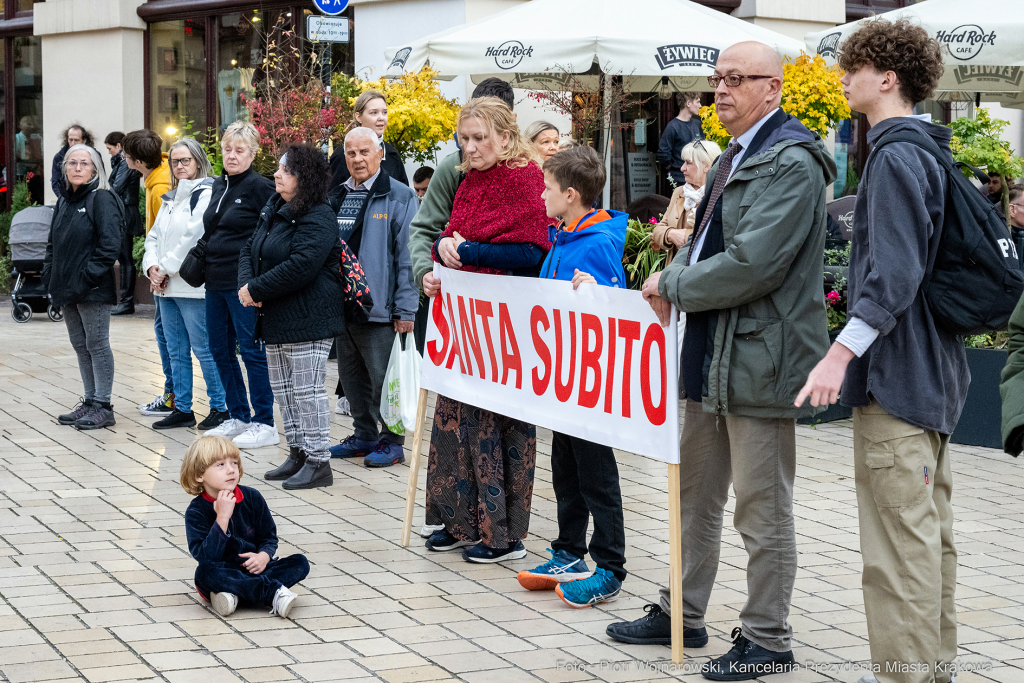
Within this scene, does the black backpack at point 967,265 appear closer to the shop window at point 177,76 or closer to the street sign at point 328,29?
the street sign at point 328,29

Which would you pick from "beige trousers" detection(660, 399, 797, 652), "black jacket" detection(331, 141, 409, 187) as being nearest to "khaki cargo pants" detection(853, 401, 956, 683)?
"beige trousers" detection(660, 399, 797, 652)

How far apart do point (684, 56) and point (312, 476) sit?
4473 millimetres

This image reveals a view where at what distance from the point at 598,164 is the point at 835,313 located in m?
4.35

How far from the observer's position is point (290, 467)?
7059mm

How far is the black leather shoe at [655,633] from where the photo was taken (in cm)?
438

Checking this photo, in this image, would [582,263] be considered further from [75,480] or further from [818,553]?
[75,480]

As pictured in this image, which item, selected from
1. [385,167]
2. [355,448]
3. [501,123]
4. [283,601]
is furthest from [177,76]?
[283,601]

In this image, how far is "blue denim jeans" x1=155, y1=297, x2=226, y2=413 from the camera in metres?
8.43

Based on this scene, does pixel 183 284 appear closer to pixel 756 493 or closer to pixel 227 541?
pixel 227 541

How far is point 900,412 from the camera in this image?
3.61 metres

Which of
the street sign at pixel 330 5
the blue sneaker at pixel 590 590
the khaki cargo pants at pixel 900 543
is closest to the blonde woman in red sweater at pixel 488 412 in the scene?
the blue sneaker at pixel 590 590

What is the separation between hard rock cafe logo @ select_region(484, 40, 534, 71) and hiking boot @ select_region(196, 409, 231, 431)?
3.37 metres

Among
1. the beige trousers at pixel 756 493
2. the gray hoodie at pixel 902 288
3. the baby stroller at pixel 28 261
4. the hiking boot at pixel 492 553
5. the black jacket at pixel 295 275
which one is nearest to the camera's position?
the gray hoodie at pixel 902 288

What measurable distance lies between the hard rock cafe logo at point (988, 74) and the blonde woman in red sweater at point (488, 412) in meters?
6.02
